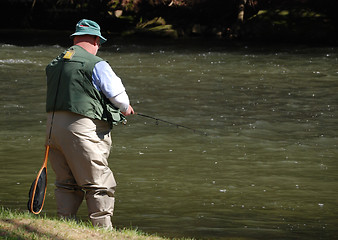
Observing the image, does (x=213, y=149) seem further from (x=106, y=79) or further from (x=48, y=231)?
(x=48, y=231)

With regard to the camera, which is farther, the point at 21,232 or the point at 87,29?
the point at 87,29

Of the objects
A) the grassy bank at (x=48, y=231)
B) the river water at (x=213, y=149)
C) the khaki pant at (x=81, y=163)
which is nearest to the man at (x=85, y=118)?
the khaki pant at (x=81, y=163)

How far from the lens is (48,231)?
4.95 m

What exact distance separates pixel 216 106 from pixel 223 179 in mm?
5355

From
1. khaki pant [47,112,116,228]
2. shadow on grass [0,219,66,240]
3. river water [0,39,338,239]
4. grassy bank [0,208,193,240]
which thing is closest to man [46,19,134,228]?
khaki pant [47,112,116,228]

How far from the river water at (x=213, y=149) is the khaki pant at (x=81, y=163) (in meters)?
1.11

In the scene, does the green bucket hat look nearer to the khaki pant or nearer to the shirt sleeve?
the shirt sleeve

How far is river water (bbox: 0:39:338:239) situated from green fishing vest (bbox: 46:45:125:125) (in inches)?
63.7

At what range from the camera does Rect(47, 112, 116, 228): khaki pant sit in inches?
213

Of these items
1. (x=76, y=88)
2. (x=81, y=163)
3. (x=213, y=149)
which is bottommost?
(x=213, y=149)

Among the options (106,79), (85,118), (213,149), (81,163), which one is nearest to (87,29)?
(106,79)

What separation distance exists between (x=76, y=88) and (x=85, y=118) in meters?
0.23

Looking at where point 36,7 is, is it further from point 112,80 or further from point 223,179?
point 112,80

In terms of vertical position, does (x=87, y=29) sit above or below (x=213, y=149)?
above
